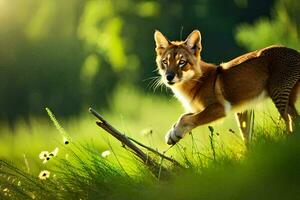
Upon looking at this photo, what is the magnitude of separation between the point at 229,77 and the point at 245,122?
1.15ft

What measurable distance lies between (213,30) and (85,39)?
2904mm

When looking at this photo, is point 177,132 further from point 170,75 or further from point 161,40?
point 161,40

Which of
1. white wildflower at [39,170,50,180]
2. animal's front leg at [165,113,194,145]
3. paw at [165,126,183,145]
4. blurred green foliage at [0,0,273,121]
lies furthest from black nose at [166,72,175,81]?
blurred green foliage at [0,0,273,121]

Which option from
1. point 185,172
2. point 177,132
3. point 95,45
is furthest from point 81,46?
point 185,172

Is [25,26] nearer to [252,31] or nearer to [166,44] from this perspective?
[252,31]

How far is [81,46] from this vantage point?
13.0m

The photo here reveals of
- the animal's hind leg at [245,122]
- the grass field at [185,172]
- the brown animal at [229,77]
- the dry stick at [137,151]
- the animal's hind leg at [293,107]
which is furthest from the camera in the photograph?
the brown animal at [229,77]

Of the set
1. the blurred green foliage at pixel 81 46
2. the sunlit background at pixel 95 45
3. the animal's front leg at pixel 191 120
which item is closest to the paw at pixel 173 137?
the animal's front leg at pixel 191 120

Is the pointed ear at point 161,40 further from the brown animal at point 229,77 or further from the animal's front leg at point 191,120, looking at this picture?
the animal's front leg at point 191,120

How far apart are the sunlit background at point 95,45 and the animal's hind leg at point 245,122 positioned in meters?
4.86

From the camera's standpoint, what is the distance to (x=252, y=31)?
43.0ft

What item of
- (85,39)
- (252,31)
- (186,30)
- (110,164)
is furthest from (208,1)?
(110,164)

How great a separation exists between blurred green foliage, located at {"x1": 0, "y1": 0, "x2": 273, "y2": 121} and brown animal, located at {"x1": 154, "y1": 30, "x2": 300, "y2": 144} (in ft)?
19.2

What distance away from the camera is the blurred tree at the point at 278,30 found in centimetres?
1217
